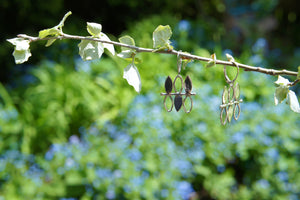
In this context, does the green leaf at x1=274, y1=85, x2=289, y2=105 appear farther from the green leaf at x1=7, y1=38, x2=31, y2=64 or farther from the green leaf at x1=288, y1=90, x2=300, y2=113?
the green leaf at x1=7, y1=38, x2=31, y2=64

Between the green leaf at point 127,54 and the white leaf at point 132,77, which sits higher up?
the green leaf at point 127,54

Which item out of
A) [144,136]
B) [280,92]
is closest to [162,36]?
[280,92]

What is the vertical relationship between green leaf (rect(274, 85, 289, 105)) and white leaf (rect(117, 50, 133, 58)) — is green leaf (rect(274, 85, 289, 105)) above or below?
below

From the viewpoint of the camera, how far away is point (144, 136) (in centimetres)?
246

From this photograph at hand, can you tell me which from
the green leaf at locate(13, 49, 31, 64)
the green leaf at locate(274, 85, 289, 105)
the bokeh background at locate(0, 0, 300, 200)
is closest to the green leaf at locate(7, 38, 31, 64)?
the green leaf at locate(13, 49, 31, 64)

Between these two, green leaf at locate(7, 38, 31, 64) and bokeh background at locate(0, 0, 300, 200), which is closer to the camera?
green leaf at locate(7, 38, 31, 64)

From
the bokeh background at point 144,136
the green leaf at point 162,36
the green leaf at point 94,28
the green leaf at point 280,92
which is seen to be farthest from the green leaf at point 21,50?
the bokeh background at point 144,136

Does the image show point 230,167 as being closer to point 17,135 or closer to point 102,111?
point 102,111

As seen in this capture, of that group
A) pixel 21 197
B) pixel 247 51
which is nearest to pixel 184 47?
pixel 247 51

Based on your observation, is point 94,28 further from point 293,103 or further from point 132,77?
point 293,103

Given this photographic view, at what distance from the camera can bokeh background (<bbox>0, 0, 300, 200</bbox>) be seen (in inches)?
89.2

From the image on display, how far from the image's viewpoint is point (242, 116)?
2682mm

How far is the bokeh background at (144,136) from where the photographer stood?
7.43ft

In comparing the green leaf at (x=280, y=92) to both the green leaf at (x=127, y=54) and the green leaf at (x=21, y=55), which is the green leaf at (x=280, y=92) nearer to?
the green leaf at (x=127, y=54)
